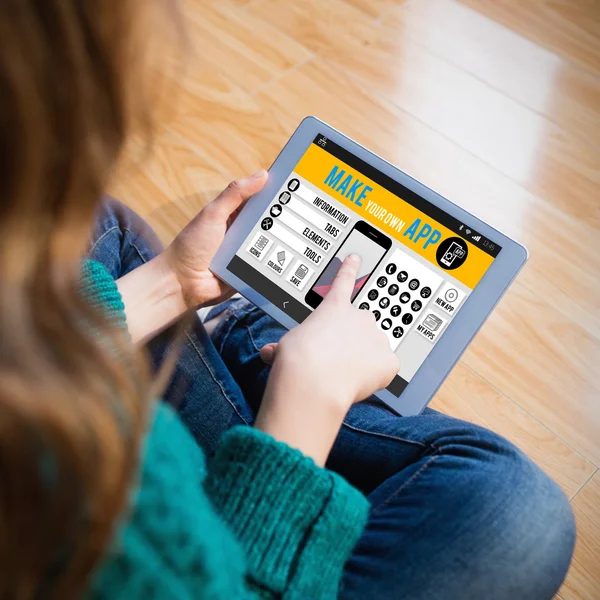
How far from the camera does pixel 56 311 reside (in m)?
0.31

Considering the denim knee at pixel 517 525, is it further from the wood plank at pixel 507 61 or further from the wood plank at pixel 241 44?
the wood plank at pixel 241 44

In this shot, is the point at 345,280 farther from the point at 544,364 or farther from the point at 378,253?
the point at 544,364

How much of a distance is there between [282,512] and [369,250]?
12.5 inches

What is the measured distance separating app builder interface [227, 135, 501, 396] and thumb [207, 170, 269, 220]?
0.03m

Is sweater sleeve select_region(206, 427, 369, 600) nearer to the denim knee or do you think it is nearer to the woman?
the woman

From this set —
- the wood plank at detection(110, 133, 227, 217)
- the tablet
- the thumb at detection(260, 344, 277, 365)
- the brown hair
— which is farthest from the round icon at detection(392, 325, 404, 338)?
the wood plank at detection(110, 133, 227, 217)

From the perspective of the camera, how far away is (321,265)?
0.72 m

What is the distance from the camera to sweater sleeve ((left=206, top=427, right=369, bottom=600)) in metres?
0.49

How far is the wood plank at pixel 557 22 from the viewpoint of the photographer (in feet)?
3.83

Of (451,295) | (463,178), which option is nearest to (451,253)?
(451,295)

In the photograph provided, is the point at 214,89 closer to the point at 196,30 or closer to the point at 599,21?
the point at 196,30

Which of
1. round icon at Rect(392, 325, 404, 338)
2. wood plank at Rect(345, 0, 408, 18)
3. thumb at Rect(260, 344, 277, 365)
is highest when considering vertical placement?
wood plank at Rect(345, 0, 408, 18)

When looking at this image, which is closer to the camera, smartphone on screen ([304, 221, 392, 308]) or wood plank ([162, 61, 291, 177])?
smartphone on screen ([304, 221, 392, 308])

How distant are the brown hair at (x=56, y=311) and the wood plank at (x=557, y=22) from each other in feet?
3.45
